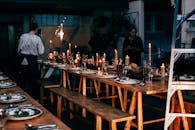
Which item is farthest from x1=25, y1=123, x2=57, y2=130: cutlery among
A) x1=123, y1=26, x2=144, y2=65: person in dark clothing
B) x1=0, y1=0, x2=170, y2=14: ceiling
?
x1=0, y1=0, x2=170, y2=14: ceiling

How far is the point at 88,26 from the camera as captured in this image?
45.0ft

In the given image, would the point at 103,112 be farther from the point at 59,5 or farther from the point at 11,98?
the point at 59,5

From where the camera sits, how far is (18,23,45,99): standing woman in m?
6.43

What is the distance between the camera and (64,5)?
10672mm

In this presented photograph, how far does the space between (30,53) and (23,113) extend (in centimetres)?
437

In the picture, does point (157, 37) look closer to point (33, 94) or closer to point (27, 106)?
point (33, 94)

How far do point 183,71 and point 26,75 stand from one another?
406 cm

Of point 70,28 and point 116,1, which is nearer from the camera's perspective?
point 116,1

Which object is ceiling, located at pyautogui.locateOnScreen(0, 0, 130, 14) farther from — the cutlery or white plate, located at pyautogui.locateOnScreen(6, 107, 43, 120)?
the cutlery

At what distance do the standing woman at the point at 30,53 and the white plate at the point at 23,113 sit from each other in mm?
4174

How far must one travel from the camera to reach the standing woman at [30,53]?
6.43m

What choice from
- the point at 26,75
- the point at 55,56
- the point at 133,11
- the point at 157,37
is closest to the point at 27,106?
the point at 26,75

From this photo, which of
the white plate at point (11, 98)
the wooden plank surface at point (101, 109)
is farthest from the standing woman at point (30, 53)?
the white plate at point (11, 98)

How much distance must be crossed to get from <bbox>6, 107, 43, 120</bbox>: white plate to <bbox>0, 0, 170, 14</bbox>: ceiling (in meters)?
8.24
